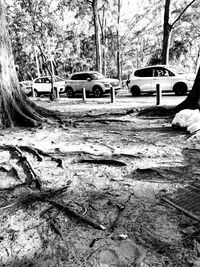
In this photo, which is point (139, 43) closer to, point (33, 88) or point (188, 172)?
point (33, 88)

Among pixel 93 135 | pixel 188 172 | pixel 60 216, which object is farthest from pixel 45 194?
pixel 93 135

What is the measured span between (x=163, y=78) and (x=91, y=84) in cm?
525

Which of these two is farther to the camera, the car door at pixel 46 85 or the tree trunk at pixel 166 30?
the car door at pixel 46 85

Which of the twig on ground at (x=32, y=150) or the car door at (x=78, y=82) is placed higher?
the car door at (x=78, y=82)

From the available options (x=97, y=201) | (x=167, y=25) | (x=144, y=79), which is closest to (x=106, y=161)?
(x=97, y=201)

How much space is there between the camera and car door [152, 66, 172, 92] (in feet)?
46.5

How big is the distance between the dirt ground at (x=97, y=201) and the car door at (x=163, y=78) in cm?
910

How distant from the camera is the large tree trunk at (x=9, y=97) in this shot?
6.57 meters

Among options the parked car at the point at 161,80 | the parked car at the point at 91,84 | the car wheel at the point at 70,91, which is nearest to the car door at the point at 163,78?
the parked car at the point at 161,80

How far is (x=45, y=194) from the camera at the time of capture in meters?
3.17

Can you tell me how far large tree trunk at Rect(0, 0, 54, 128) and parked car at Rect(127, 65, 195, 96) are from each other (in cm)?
936

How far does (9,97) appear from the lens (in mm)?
6648

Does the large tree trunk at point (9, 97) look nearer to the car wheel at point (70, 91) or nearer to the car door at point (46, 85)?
the car wheel at point (70, 91)

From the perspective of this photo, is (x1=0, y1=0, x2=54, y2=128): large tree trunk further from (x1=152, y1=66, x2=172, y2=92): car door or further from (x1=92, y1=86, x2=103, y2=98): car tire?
(x1=92, y1=86, x2=103, y2=98): car tire
